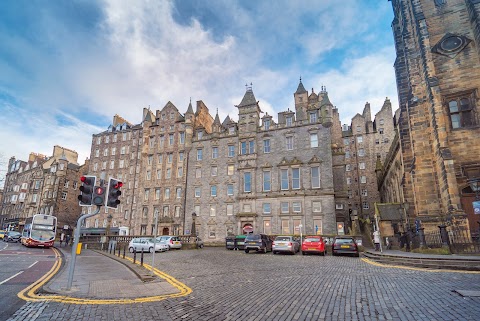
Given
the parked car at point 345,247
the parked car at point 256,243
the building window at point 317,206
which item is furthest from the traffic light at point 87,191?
the building window at point 317,206

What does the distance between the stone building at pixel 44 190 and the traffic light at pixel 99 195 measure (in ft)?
172

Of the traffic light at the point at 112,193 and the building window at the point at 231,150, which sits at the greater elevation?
the building window at the point at 231,150

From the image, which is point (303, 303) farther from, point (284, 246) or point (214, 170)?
point (214, 170)

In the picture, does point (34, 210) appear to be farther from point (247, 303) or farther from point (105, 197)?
point (247, 303)

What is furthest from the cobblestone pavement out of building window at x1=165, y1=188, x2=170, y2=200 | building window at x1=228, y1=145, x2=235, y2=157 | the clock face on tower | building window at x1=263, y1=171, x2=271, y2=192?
building window at x1=165, y1=188, x2=170, y2=200

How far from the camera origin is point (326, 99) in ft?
123

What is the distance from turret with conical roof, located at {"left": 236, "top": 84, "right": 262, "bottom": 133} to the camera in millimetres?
39281

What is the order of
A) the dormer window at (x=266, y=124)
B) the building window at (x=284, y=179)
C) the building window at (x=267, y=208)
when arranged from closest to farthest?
the building window at (x=267, y=208) → the building window at (x=284, y=179) → the dormer window at (x=266, y=124)

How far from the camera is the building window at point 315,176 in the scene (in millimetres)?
34062

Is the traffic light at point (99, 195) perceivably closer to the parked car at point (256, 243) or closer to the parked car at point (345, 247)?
the parked car at point (256, 243)

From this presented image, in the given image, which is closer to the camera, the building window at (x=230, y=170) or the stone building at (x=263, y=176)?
the stone building at (x=263, y=176)

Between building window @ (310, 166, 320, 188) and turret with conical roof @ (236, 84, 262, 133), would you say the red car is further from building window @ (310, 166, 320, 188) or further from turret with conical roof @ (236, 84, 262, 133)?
turret with conical roof @ (236, 84, 262, 133)

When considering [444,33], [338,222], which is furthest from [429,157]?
[338,222]

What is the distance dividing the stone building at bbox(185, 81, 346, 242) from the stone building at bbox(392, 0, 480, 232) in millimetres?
12717
